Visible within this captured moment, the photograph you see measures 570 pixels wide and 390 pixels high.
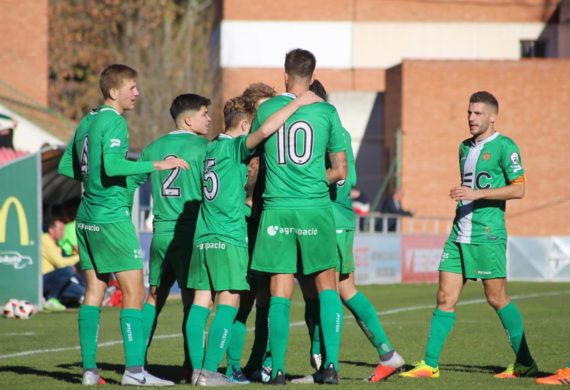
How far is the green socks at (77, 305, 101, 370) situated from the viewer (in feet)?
30.8

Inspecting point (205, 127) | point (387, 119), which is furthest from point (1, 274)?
point (387, 119)

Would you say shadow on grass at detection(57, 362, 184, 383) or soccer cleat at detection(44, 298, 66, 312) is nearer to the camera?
shadow on grass at detection(57, 362, 184, 383)

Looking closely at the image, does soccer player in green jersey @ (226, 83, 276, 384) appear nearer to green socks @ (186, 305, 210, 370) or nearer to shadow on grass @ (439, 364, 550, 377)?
green socks @ (186, 305, 210, 370)

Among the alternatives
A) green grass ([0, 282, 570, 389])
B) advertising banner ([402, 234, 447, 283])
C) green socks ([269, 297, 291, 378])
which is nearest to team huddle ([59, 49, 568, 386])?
green socks ([269, 297, 291, 378])

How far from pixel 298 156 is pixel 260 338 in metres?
1.81

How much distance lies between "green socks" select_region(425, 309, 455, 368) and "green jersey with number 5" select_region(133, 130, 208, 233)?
83.5 inches

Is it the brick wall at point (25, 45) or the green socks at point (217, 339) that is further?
the brick wall at point (25, 45)

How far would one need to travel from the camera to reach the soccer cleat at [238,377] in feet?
31.0

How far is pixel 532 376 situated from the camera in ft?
33.4

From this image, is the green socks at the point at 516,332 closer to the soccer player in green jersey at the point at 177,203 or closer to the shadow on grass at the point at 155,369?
the soccer player in green jersey at the point at 177,203

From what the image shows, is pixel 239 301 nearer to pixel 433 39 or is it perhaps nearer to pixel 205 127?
pixel 205 127

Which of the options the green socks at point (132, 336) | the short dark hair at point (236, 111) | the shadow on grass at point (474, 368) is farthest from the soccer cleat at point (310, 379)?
the short dark hair at point (236, 111)

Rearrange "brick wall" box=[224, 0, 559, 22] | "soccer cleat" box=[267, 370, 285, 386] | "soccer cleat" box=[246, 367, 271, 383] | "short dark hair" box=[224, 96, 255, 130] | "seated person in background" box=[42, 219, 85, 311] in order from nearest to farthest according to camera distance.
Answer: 1. "soccer cleat" box=[267, 370, 285, 386]
2. "short dark hair" box=[224, 96, 255, 130]
3. "soccer cleat" box=[246, 367, 271, 383]
4. "seated person in background" box=[42, 219, 85, 311]
5. "brick wall" box=[224, 0, 559, 22]

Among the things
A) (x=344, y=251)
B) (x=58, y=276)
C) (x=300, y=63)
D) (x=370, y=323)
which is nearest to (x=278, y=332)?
(x=370, y=323)
